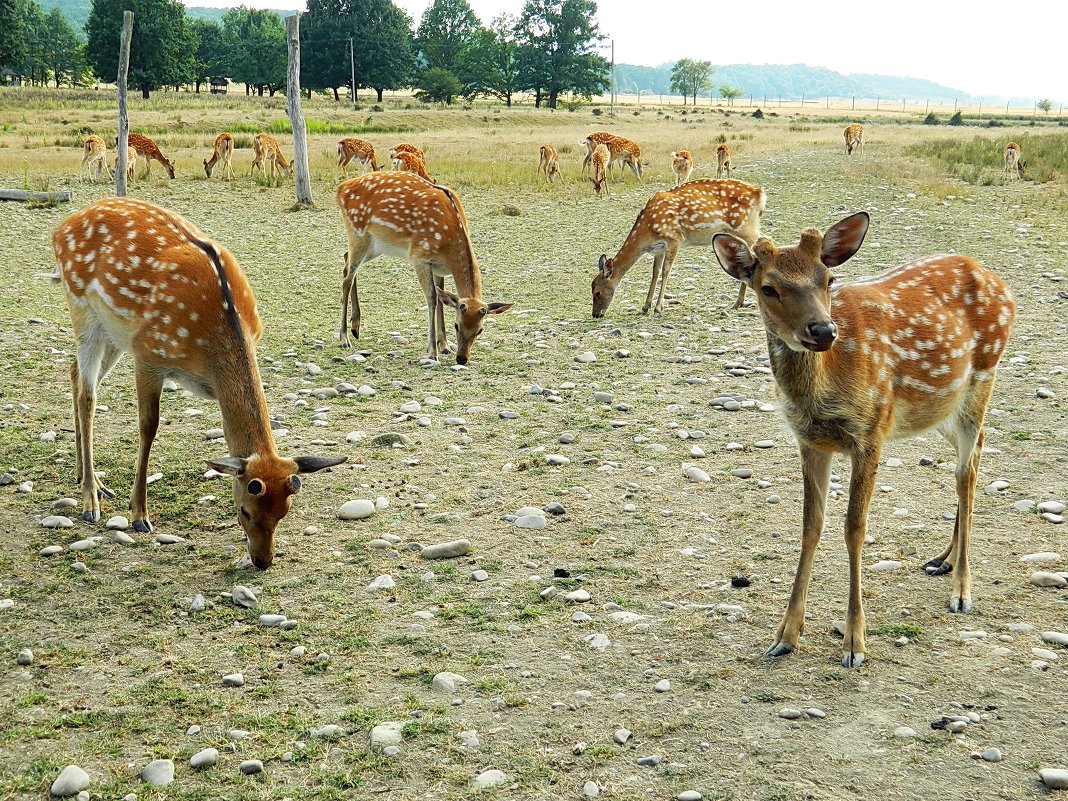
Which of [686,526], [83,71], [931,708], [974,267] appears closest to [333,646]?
[686,526]

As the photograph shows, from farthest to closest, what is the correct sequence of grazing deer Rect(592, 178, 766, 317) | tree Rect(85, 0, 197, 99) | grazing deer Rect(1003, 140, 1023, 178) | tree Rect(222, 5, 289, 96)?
tree Rect(222, 5, 289, 96), tree Rect(85, 0, 197, 99), grazing deer Rect(1003, 140, 1023, 178), grazing deer Rect(592, 178, 766, 317)

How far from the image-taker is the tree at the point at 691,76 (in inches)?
6934

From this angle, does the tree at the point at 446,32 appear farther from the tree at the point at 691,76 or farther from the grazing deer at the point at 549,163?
the grazing deer at the point at 549,163

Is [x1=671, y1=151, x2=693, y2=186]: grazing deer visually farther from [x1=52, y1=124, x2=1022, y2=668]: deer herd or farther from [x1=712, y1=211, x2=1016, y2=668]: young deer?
[x1=712, y1=211, x2=1016, y2=668]: young deer

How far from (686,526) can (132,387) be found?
19.2ft

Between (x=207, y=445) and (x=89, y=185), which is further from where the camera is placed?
(x=89, y=185)

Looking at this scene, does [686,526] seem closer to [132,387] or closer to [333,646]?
[333,646]

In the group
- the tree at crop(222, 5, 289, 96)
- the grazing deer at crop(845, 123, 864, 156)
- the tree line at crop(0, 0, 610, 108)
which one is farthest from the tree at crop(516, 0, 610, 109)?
the grazing deer at crop(845, 123, 864, 156)

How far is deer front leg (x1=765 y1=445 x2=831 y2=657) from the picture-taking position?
511 centimetres

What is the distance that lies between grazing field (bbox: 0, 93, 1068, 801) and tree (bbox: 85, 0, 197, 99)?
7746cm

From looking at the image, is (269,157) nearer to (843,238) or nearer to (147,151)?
(147,151)

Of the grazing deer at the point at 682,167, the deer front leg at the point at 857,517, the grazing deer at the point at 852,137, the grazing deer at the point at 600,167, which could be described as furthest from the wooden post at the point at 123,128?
the grazing deer at the point at 852,137

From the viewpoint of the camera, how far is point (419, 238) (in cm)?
1145

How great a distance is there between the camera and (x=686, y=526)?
669 centimetres
